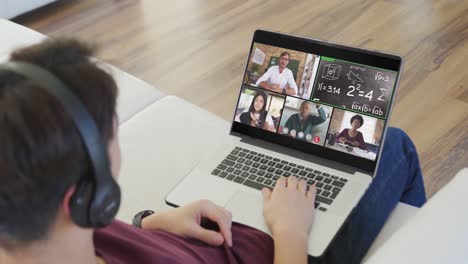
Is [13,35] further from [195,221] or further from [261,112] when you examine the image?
[195,221]

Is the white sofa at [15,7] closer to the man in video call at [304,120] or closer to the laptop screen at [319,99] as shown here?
the laptop screen at [319,99]

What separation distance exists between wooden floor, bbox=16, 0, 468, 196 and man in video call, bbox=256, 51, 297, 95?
0.87m

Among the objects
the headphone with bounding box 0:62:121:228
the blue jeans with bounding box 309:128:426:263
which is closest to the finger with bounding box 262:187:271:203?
the blue jeans with bounding box 309:128:426:263

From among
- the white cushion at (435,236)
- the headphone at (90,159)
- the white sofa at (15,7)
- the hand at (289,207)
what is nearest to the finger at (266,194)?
the hand at (289,207)

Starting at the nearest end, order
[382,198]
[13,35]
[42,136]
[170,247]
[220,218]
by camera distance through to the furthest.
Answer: [42,136] → [170,247] → [220,218] → [382,198] → [13,35]

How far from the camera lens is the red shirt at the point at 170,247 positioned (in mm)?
874

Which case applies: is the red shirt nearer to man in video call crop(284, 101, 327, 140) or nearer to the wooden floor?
man in video call crop(284, 101, 327, 140)

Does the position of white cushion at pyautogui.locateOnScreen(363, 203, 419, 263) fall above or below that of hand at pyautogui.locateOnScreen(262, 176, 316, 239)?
below

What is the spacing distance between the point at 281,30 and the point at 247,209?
1.78m

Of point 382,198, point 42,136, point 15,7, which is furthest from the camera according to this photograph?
point 15,7

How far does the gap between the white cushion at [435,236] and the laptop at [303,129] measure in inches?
9.1

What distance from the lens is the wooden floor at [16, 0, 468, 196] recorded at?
6.97 ft

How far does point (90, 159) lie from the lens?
23.7 inches

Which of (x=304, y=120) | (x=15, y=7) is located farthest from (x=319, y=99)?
(x=15, y=7)
